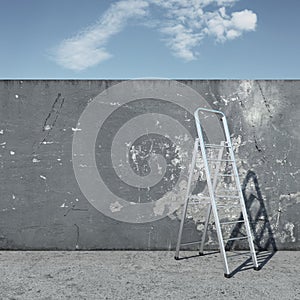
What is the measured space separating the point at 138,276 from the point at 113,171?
132 centimetres

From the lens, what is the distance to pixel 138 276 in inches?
126

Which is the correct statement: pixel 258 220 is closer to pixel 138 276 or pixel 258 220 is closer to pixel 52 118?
pixel 138 276

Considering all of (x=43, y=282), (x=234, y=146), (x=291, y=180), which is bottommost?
(x=43, y=282)

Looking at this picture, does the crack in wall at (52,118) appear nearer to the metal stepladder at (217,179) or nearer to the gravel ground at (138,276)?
the gravel ground at (138,276)

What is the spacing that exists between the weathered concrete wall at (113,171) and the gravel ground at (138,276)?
0.23 meters

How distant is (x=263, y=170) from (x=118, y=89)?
76.4 inches

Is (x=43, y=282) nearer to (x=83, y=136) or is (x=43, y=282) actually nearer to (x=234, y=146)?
(x=83, y=136)

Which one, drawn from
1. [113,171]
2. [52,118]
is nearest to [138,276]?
[113,171]

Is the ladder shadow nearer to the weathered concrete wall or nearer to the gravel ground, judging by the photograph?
the weathered concrete wall

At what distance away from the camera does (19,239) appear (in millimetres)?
4113

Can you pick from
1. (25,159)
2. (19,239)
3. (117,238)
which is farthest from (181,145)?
(19,239)

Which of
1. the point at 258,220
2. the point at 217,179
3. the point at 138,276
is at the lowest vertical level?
the point at 138,276

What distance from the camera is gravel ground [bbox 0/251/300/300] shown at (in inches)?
111

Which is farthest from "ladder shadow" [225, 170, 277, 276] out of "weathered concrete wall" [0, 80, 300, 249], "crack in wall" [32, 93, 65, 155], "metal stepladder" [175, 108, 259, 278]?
"crack in wall" [32, 93, 65, 155]
